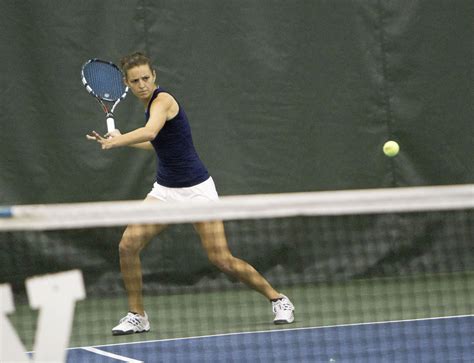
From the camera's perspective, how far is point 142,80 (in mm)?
5215

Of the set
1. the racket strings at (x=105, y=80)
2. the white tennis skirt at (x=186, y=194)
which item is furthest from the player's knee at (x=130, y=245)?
the racket strings at (x=105, y=80)

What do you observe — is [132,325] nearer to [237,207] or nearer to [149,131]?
[149,131]

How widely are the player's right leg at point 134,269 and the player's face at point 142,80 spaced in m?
0.62

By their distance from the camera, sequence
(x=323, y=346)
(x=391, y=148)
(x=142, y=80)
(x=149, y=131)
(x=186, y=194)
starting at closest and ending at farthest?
(x=323, y=346) → (x=149, y=131) → (x=142, y=80) → (x=186, y=194) → (x=391, y=148)

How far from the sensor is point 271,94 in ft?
24.0

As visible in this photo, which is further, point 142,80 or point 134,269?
point 134,269

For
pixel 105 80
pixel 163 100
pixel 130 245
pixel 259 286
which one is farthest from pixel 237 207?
pixel 105 80

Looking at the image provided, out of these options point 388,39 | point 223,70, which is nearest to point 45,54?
point 223,70

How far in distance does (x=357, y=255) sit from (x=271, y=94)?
3.75ft

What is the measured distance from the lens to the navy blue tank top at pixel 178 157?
539 cm

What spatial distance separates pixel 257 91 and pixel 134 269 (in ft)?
7.35

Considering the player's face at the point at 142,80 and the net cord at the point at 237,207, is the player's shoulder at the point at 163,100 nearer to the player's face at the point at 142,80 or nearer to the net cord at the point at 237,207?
the player's face at the point at 142,80

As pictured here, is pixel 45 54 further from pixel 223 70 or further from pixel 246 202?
pixel 246 202

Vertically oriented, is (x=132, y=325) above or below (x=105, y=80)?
below
